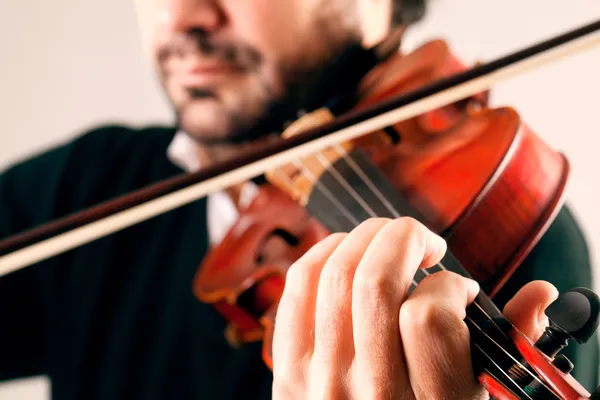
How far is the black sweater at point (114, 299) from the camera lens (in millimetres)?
539

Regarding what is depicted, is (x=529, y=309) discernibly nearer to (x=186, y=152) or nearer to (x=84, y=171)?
(x=186, y=152)

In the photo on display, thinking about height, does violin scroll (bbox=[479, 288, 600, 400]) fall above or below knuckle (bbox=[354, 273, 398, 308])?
below

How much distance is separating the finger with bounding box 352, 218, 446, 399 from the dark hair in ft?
1.02

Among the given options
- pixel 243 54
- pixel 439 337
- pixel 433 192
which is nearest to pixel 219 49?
pixel 243 54

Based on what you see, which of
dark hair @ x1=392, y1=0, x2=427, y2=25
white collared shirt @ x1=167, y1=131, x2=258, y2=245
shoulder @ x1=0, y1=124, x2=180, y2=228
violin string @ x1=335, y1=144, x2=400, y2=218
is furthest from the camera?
shoulder @ x1=0, y1=124, x2=180, y2=228

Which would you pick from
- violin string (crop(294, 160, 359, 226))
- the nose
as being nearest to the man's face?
the nose

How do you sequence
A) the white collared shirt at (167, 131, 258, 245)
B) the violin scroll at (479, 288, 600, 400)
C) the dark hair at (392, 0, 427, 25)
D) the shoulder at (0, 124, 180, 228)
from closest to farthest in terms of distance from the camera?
the violin scroll at (479, 288, 600, 400), the dark hair at (392, 0, 427, 25), the white collared shirt at (167, 131, 258, 245), the shoulder at (0, 124, 180, 228)

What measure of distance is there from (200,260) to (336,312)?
0.40m

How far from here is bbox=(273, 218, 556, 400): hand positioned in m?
0.17

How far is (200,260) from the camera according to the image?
1.88 ft

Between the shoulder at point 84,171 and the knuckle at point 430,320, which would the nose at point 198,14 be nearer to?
the shoulder at point 84,171

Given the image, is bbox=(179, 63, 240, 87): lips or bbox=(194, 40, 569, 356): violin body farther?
bbox=(179, 63, 240, 87): lips

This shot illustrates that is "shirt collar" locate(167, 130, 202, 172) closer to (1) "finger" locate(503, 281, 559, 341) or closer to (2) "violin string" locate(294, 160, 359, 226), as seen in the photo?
(2) "violin string" locate(294, 160, 359, 226)

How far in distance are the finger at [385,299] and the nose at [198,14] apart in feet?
1.18
